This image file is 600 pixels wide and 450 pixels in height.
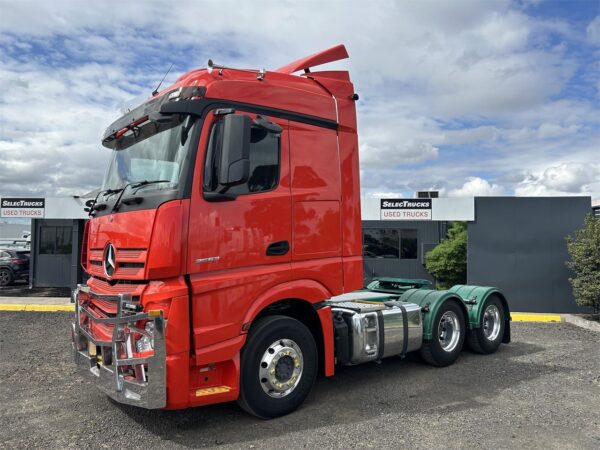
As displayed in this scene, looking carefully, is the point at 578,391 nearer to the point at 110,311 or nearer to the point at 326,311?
the point at 326,311

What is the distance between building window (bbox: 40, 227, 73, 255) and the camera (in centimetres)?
1880

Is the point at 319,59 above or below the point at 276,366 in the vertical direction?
above

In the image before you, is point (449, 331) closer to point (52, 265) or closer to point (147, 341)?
point (147, 341)

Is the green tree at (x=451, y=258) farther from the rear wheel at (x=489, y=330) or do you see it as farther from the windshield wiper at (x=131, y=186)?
the windshield wiper at (x=131, y=186)

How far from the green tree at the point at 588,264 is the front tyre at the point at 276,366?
810cm

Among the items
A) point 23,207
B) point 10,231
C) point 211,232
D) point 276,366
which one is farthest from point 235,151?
point 10,231

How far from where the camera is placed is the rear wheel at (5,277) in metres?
19.2

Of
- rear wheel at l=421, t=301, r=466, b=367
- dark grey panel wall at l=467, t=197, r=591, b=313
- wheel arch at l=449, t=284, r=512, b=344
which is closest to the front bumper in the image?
rear wheel at l=421, t=301, r=466, b=367

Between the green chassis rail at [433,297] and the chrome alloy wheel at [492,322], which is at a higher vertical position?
the green chassis rail at [433,297]

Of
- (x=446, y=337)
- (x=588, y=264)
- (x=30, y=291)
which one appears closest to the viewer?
(x=446, y=337)

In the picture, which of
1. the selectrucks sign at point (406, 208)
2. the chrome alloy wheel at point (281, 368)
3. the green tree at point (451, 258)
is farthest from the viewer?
the green tree at point (451, 258)

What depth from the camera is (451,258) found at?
52.0 feet

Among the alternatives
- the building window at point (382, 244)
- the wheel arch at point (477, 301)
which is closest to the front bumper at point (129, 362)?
the wheel arch at point (477, 301)

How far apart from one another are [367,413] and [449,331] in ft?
8.90
